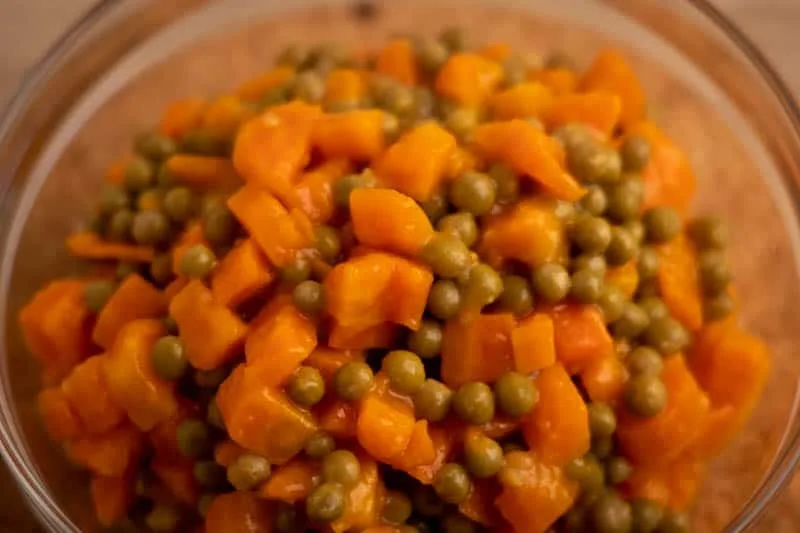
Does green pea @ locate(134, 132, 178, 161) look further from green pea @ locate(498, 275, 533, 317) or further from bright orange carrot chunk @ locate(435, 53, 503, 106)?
green pea @ locate(498, 275, 533, 317)

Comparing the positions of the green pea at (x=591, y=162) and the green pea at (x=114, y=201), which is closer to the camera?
the green pea at (x=591, y=162)

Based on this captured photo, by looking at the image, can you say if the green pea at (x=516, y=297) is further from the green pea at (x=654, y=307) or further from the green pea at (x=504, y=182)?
the green pea at (x=654, y=307)

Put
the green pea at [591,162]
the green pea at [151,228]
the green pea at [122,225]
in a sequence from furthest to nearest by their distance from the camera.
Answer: the green pea at [122,225] < the green pea at [151,228] < the green pea at [591,162]

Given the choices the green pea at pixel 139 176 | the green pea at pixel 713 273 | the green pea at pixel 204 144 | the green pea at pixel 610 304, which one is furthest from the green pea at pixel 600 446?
the green pea at pixel 139 176

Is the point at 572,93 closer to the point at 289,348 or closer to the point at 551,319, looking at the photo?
the point at 551,319

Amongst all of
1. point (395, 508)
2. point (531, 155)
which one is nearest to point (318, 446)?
point (395, 508)

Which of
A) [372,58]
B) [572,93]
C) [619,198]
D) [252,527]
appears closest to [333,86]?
[372,58]
